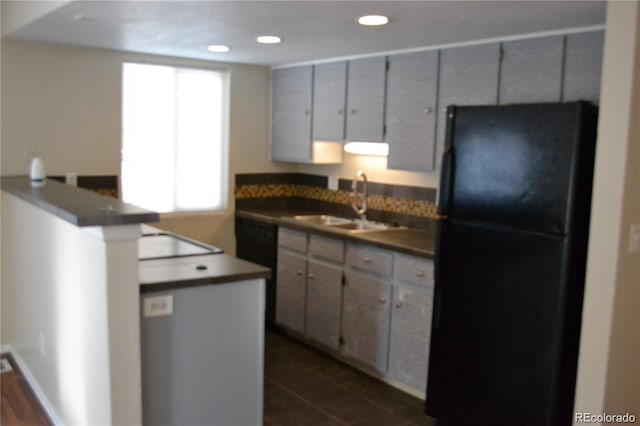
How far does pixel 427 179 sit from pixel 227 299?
6.62 ft

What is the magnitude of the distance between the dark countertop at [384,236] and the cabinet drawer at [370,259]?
0.17 feet

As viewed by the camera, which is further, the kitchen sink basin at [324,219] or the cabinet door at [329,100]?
the kitchen sink basin at [324,219]

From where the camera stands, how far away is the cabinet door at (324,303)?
4199 mm

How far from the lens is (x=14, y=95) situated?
13.5 feet

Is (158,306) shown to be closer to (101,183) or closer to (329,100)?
(101,183)

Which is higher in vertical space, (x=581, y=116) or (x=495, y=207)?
(x=581, y=116)

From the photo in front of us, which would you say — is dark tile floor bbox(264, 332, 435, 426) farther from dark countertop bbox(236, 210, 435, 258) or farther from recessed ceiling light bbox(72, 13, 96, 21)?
recessed ceiling light bbox(72, 13, 96, 21)

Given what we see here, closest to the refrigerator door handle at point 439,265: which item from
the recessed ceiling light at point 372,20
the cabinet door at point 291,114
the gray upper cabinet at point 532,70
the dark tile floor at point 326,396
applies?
the dark tile floor at point 326,396

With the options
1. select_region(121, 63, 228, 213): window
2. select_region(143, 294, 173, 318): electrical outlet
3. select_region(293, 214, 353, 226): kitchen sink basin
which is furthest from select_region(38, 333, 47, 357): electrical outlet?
select_region(293, 214, 353, 226): kitchen sink basin

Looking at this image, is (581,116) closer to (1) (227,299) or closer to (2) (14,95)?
(1) (227,299)

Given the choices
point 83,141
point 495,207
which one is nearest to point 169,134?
point 83,141

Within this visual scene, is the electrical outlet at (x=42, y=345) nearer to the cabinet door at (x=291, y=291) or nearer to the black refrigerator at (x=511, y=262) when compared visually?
the cabinet door at (x=291, y=291)

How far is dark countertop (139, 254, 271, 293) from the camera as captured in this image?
2.56m
